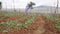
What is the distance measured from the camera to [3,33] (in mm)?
→ 8945

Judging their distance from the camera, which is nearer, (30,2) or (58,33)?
(58,33)

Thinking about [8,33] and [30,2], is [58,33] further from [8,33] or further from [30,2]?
[30,2]

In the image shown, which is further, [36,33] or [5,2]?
[5,2]

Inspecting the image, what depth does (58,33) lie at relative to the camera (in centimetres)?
927

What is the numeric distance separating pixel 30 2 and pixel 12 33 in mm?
39266

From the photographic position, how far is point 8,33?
29.0ft

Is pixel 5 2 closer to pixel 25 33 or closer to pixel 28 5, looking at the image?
pixel 28 5

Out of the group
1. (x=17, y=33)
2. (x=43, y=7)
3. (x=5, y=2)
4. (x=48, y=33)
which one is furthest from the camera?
(x=43, y=7)

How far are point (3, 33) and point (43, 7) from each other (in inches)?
1667

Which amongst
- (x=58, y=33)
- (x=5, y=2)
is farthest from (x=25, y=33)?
(x=5, y=2)

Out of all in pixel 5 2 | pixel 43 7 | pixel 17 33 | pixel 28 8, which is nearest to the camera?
pixel 17 33

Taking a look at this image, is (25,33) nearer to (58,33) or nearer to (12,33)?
(12,33)

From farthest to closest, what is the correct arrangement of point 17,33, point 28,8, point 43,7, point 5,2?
point 43,7 < point 28,8 < point 5,2 < point 17,33

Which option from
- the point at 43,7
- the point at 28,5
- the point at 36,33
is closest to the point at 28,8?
the point at 28,5
